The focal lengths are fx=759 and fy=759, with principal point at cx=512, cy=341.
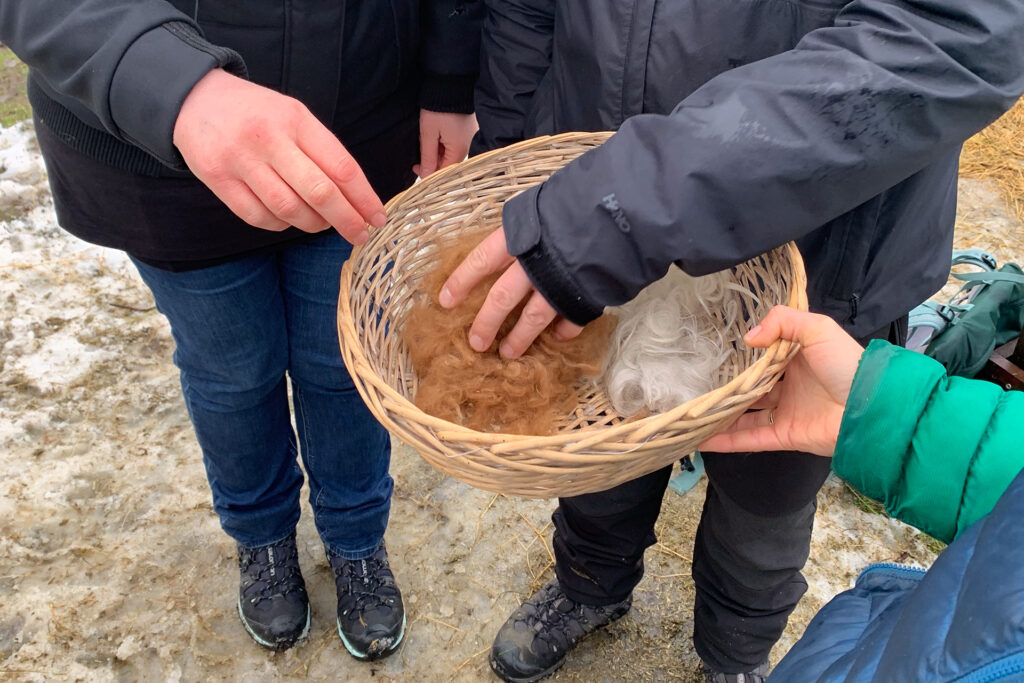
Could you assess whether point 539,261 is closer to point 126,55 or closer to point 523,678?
point 126,55

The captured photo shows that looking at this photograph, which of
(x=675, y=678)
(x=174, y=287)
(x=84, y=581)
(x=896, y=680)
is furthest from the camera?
(x=84, y=581)

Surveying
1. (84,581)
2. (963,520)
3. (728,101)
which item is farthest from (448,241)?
(84,581)

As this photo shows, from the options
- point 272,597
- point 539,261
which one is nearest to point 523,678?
point 272,597

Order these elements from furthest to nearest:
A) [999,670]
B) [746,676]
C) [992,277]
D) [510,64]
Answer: [992,277]
[746,676]
[510,64]
[999,670]

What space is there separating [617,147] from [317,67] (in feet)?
1.58

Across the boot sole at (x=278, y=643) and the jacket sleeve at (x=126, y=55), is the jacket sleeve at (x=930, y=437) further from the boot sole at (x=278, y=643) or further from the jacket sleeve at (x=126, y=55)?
the boot sole at (x=278, y=643)

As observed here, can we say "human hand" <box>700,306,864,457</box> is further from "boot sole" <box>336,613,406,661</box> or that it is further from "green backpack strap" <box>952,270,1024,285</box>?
"green backpack strap" <box>952,270,1024,285</box>

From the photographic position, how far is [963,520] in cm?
77

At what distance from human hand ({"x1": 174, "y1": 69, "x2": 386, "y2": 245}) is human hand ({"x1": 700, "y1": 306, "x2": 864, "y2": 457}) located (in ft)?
1.63

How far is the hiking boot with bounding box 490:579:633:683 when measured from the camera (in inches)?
60.2

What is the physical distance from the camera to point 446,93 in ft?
4.15

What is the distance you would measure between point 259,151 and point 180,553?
1280mm

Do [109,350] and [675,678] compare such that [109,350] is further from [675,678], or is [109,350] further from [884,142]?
[884,142]

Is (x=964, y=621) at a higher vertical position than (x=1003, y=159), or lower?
higher
